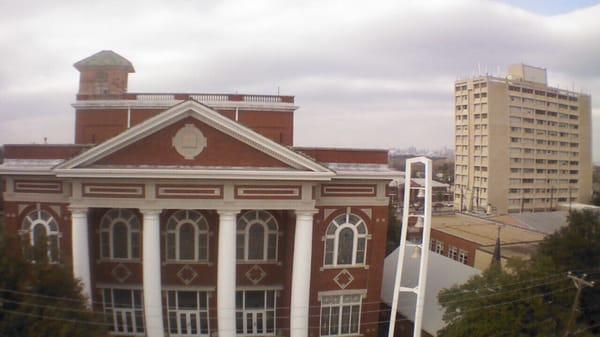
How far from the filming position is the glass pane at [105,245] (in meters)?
16.8

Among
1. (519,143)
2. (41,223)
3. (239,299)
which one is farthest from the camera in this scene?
(519,143)

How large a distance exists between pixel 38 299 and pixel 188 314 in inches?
273

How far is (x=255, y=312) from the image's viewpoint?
17.5 m

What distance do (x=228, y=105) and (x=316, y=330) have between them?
10.5 meters

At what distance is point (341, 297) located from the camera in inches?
674

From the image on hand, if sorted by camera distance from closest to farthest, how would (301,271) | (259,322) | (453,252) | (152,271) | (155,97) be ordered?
(152,271) < (301,271) < (259,322) < (155,97) < (453,252)

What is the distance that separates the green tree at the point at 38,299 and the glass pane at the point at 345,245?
879cm

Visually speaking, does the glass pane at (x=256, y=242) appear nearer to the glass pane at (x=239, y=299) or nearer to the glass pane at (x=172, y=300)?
the glass pane at (x=239, y=299)

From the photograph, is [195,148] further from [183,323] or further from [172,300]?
[183,323]

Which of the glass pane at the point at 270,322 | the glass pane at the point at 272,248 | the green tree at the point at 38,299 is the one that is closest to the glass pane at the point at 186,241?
the glass pane at the point at 272,248

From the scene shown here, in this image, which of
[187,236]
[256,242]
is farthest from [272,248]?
[187,236]

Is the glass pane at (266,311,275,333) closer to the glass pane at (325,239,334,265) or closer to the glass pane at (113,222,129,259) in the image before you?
the glass pane at (325,239,334,265)

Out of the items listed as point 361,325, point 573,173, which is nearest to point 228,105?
point 361,325

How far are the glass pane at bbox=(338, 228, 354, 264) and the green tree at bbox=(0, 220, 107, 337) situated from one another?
879 centimetres
